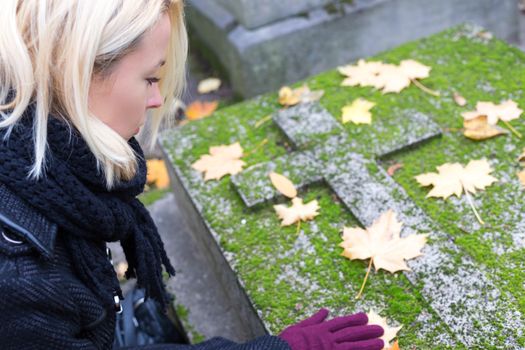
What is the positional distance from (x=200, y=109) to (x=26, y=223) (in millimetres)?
2728

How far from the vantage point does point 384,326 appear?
1.71 meters

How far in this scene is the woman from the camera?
132 centimetres

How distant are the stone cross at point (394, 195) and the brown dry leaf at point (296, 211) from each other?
68mm

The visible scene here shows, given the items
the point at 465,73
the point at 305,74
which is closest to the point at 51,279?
the point at 465,73

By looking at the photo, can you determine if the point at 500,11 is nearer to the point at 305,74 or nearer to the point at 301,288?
the point at 305,74

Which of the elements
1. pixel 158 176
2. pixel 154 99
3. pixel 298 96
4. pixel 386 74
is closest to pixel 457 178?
pixel 386 74

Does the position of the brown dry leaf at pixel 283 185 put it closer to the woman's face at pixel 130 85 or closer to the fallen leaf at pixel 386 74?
the fallen leaf at pixel 386 74

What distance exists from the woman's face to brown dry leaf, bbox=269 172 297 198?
77cm

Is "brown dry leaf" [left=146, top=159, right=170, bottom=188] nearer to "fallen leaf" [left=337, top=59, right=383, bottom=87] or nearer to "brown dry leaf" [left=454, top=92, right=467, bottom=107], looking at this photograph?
"fallen leaf" [left=337, top=59, right=383, bottom=87]

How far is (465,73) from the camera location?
8.43ft

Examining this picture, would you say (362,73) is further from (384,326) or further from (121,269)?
(121,269)

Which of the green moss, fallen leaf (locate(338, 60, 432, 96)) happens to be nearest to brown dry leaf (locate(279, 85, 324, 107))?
fallen leaf (locate(338, 60, 432, 96))

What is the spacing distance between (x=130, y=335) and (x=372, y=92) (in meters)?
1.36

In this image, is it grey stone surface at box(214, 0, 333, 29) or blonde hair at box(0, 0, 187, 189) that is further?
grey stone surface at box(214, 0, 333, 29)
